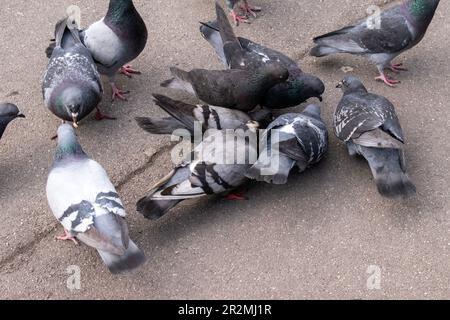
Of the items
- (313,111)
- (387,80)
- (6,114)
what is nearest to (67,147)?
(6,114)

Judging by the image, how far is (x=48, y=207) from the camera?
461 centimetres

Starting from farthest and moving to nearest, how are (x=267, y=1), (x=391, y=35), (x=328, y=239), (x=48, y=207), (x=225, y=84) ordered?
(x=267, y=1)
(x=391, y=35)
(x=225, y=84)
(x=48, y=207)
(x=328, y=239)

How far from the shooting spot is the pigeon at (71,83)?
4.87 meters

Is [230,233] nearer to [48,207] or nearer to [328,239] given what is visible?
[328,239]

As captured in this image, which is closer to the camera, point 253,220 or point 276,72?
point 253,220

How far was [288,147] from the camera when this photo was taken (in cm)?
445

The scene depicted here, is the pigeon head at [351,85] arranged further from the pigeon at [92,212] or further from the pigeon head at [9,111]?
the pigeon head at [9,111]

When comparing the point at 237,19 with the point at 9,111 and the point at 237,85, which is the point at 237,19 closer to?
the point at 237,85

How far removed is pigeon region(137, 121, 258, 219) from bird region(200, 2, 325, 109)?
66cm

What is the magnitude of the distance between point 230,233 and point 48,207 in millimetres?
1363

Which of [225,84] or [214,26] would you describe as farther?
[214,26]

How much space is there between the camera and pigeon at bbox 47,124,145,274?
3893 millimetres

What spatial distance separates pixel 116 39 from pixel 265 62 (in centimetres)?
129

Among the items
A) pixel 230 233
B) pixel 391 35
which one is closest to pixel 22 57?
pixel 230 233
